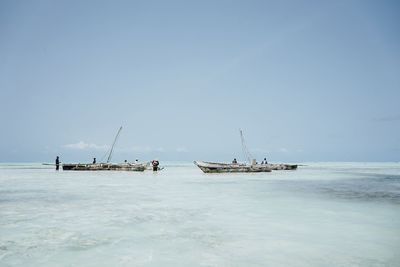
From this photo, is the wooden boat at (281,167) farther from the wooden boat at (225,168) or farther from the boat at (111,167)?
the boat at (111,167)

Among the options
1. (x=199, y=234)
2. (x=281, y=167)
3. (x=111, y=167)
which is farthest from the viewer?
(x=281, y=167)

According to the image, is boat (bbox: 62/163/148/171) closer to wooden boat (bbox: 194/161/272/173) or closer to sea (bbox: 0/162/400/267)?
wooden boat (bbox: 194/161/272/173)

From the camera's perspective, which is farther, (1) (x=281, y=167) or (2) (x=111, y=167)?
(1) (x=281, y=167)

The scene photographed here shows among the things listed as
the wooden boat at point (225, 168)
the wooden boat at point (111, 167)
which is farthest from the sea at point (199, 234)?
the wooden boat at point (111, 167)

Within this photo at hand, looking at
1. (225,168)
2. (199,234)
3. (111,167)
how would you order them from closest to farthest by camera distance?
(199,234) → (225,168) → (111,167)

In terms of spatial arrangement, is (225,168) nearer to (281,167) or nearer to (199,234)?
(281,167)

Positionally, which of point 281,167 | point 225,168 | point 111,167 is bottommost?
point 225,168

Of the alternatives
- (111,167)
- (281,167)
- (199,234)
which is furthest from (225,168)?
(199,234)

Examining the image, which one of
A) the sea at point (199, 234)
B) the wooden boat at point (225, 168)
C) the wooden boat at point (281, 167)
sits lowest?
the sea at point (199, 234)

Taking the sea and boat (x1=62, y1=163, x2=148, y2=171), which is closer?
the sea

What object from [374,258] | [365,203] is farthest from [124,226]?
[365,203]

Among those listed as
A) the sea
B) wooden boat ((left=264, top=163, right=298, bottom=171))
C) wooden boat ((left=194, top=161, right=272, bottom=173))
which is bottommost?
the sea

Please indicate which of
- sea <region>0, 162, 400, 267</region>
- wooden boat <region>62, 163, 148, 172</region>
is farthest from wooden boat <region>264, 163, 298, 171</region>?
sea <region>0, 162, 400, 267</region>

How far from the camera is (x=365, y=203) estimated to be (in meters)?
14.4
